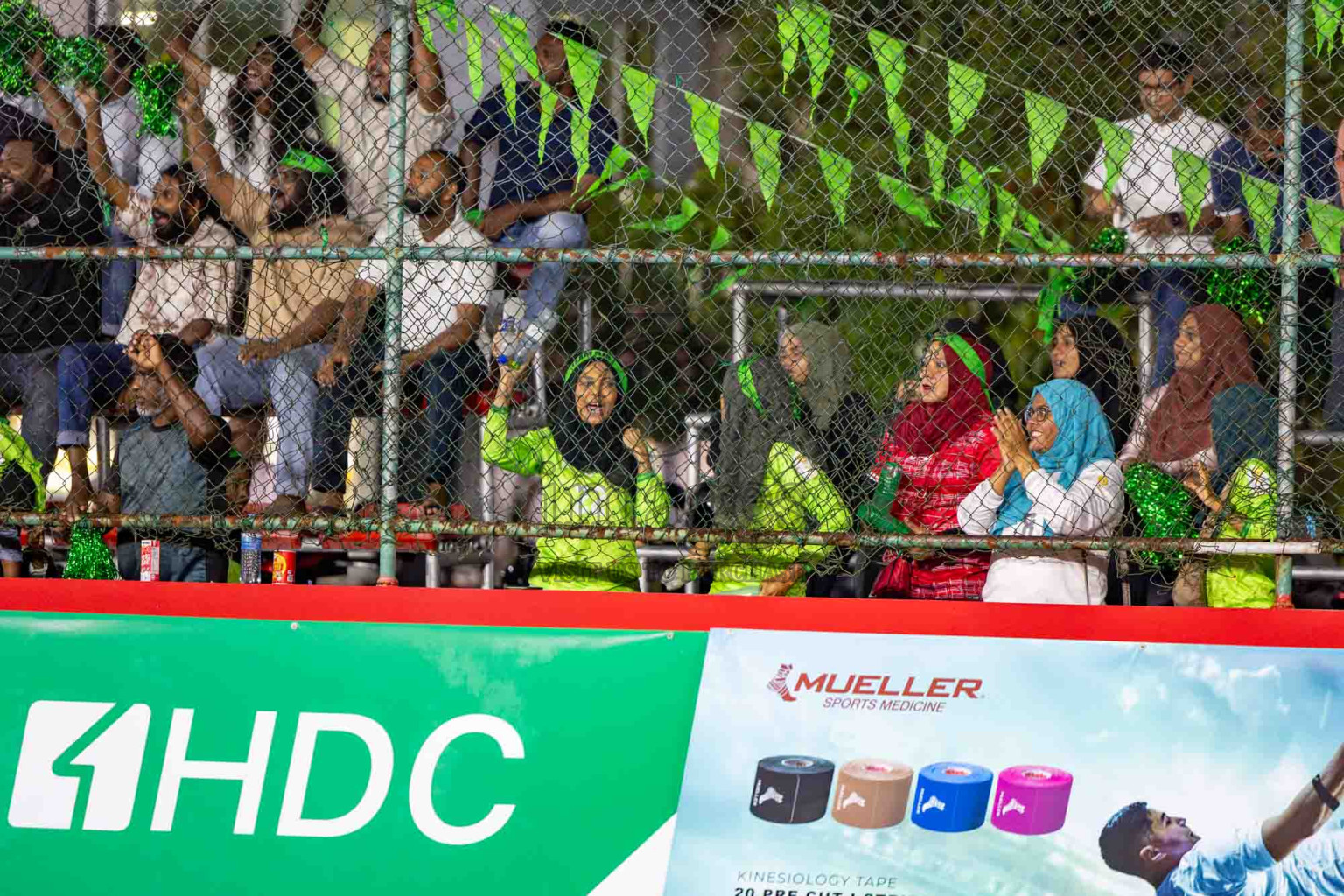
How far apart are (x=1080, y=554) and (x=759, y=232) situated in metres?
2.58

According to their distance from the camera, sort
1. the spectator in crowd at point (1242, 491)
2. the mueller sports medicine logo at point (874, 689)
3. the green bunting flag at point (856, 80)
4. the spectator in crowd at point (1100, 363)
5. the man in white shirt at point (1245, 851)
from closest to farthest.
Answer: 1. the man in white shirt at point (1245, 851)
2. the mueller sports medicine logo at point (874, 689)
3. the spectator in crowd at point (1242, 491)
4. the green bunting flag at point (856, 80)
5. the spectator in crowd at point (1100, 363)

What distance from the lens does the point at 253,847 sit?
13.7 feet

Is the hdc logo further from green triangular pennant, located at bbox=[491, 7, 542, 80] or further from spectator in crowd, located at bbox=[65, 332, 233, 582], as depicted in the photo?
green triangular pennant, located at bbox=[491, 7, 542, 80]

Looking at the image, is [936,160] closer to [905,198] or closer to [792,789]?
[905,198]

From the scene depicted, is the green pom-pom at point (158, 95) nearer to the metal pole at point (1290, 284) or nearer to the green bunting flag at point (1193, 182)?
the green bunting flag at point (1193, 182)

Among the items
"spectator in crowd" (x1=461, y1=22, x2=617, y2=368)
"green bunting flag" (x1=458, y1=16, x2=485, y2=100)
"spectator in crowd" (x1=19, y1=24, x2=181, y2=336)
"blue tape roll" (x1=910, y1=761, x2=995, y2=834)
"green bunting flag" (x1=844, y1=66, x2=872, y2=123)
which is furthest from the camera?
"spectator in crowd" (x1=19, y1=24, x2=181, y2=336)

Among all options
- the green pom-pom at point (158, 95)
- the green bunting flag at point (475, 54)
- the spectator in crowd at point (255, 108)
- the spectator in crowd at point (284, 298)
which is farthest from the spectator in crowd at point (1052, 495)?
the green pom-pom at point (158, 95)

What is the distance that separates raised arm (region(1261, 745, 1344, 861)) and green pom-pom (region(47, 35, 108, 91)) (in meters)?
4.69

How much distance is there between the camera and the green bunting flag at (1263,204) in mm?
4355

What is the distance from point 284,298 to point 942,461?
2.26 metres

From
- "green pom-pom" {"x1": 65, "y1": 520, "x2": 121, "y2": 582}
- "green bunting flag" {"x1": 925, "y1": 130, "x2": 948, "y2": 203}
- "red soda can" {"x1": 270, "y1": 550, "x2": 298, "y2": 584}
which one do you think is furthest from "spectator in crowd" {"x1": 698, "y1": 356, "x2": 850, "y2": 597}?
"green pom-pom" {"x1": 65, "y1": 520, "x2": 121, "y2": 582}

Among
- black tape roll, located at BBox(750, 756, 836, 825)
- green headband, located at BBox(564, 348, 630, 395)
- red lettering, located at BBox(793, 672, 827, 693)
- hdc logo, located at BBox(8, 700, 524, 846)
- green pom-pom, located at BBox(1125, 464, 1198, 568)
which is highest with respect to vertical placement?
green headband, located at BBox(564, 348, 630, 395)

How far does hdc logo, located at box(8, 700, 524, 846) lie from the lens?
4180 millimetres

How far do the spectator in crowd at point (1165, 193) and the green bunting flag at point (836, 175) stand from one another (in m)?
0.82
